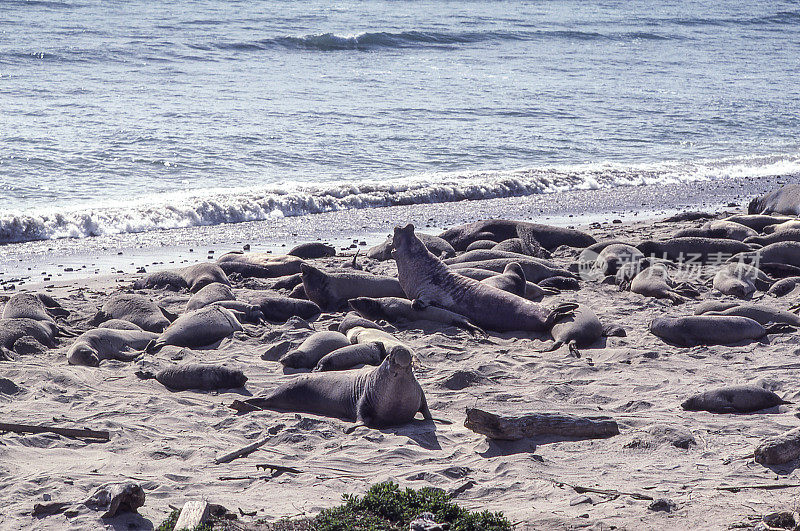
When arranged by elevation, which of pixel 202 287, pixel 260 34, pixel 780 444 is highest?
pixel 260 34

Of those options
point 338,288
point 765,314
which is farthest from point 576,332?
point 338,288

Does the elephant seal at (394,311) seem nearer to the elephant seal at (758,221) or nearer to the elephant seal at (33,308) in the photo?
the elephant seal at (33,308)

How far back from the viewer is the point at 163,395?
5.71m

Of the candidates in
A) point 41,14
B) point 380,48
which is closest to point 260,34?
point 380,48

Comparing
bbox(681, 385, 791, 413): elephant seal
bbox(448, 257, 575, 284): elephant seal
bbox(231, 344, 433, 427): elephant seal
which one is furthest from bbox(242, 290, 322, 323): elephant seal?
bbox(681, 385, 791, 413): elephant seal

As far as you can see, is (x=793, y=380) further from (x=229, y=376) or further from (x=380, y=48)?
(x=380, y=48)

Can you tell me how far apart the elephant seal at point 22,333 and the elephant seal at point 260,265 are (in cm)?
258

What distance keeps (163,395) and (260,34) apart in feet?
87.0

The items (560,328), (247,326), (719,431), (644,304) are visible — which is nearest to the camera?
(719,431)

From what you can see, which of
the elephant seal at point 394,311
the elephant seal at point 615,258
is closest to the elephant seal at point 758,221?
the elephant seal at point 615,258

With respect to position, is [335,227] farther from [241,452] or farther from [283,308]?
[241,452]

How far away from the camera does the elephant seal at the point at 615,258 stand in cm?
905

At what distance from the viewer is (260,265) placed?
376 inches

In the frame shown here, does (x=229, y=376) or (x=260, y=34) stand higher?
(x=260, y=34)
